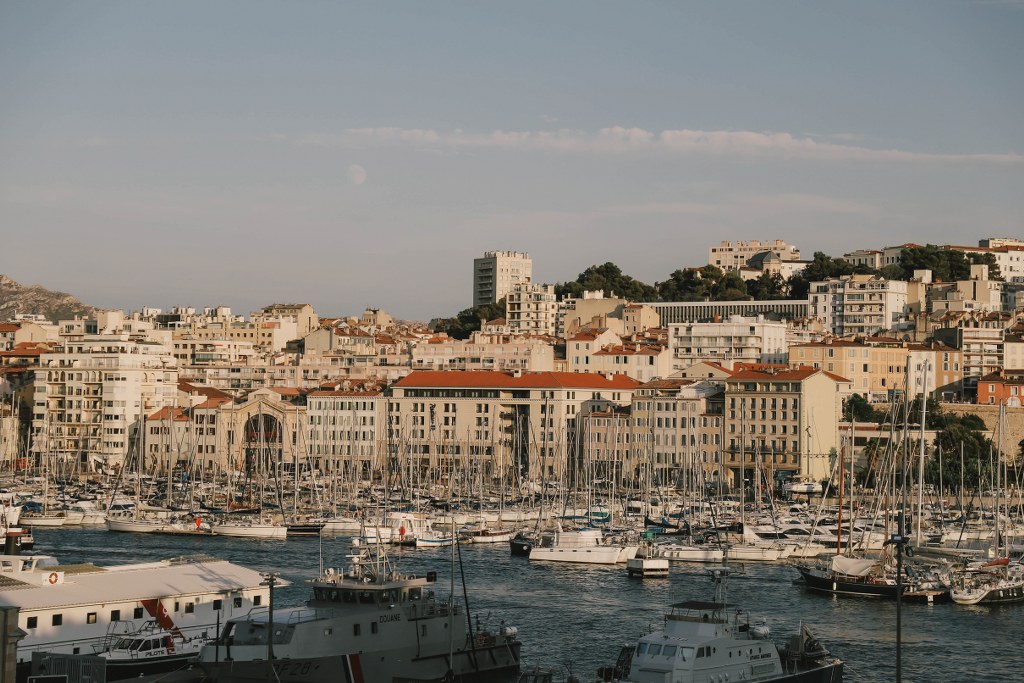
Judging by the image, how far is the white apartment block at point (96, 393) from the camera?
10075 cm

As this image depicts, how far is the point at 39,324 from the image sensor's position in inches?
5541

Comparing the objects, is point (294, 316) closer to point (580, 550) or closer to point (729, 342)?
point (729, 342)

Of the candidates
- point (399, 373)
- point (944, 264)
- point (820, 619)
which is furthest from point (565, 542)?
point (944, 264)

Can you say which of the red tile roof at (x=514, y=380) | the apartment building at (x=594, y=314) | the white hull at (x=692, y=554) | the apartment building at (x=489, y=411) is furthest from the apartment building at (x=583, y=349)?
the white hull at (x=692, y=554)

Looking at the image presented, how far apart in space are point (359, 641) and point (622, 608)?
16.8 metres

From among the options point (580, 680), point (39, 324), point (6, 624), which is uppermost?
point (39, 324)

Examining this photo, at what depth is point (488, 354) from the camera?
106750mm

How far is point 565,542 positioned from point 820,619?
14760mm

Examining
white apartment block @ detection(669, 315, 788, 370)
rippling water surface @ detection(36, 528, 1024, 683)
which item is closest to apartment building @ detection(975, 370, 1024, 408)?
white apartment block @ detection(669, 315, 788, 370)

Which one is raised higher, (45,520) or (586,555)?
(45,520)

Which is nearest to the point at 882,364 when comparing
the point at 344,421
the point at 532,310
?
the point at 344,421

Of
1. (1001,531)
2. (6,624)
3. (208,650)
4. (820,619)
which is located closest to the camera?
(6,624)

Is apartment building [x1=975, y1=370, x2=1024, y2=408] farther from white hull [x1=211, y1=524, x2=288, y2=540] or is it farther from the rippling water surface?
white hull [x1=211, y1=524, x2=288, y2=540]

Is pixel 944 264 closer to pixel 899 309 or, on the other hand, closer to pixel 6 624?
pixel 899 309
